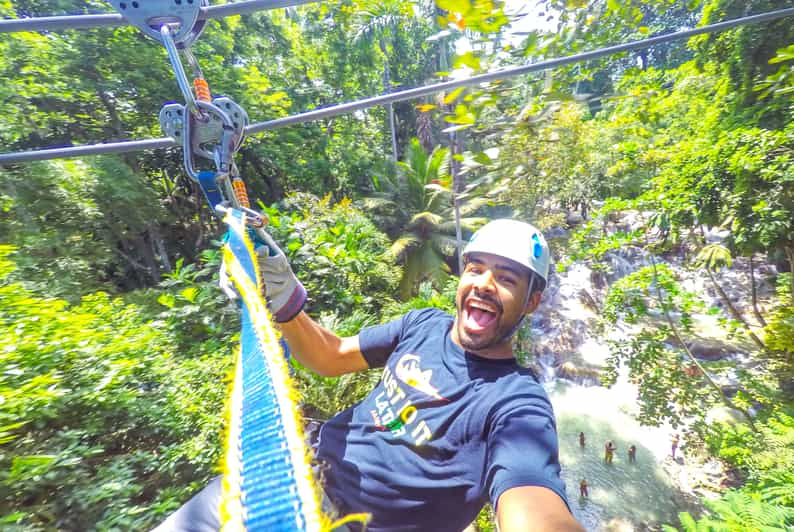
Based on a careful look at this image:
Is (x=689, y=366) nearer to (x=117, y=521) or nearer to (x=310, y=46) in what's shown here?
(x=117, y=521)

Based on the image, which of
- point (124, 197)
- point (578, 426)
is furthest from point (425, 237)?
point (124, 197)

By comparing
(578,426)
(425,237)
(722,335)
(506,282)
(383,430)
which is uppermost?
(506,282)

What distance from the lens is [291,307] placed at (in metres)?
1.73

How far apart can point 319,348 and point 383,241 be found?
6.52 metres

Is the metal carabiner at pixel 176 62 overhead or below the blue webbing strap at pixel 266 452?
overhead

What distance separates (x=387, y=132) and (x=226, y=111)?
1795 cm

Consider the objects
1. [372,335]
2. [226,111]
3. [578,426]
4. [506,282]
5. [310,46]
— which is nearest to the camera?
[226,111]

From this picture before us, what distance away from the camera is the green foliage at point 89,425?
5.49 ft

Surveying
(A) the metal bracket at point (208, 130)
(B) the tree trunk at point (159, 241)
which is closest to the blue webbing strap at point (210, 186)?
(A) the metal bracket at point (208, 130)

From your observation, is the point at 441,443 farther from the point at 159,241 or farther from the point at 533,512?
the point at 159,241

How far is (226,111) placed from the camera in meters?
1.18

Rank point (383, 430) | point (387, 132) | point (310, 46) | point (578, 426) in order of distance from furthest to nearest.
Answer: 1. point (387, 132)
2. point (310, 46)
3. point (578, 426)
4. point (383, 430)

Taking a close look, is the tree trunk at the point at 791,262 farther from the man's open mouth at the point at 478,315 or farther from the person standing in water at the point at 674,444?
the man's open mouth at the point at 478,315

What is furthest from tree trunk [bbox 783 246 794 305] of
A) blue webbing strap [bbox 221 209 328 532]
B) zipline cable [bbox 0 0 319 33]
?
blue webbing strap [bbox 221 209 328 532]
